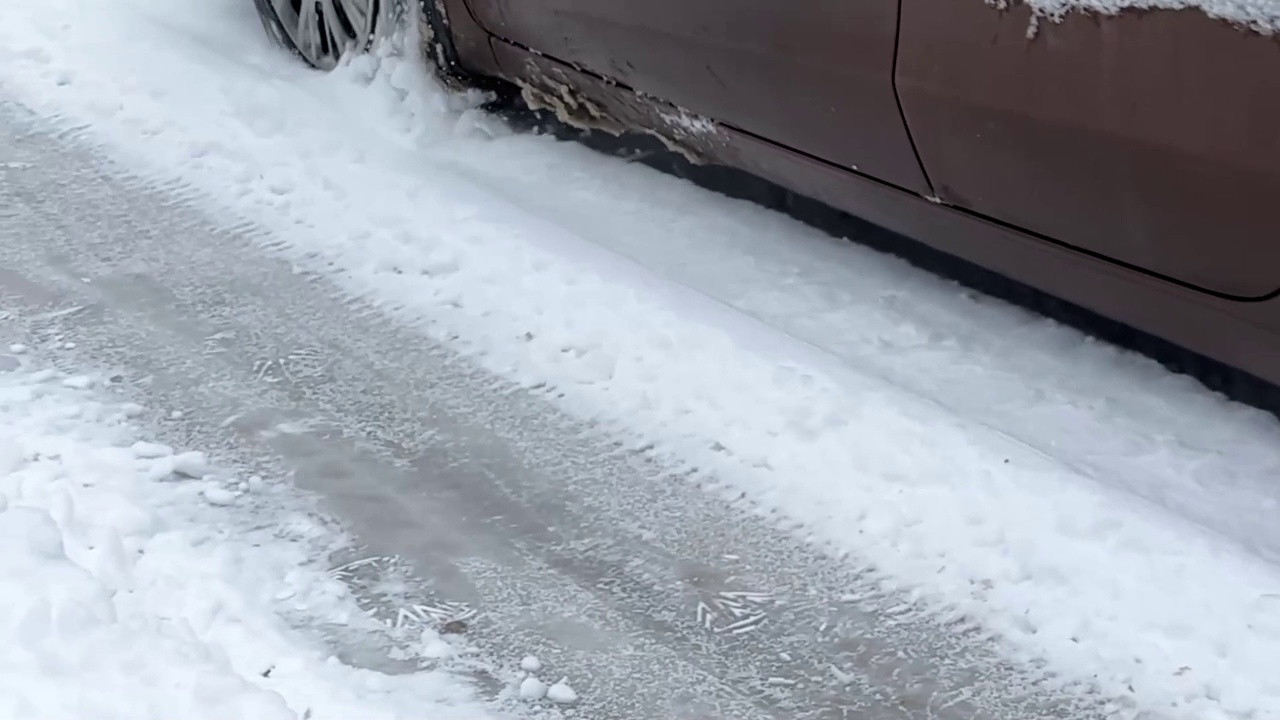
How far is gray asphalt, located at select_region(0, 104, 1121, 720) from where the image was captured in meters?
2.17

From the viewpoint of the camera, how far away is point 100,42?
468 cm

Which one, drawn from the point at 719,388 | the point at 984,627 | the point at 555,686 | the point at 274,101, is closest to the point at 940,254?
the point at 719,388

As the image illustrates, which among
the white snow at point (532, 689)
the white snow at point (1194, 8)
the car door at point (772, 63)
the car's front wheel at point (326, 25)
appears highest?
the white snow at point (1194, 8)

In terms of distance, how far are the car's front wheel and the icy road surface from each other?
0.45 metres

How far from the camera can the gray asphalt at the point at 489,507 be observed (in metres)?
2.17

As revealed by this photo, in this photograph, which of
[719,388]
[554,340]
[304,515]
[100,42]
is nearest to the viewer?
[304,515]

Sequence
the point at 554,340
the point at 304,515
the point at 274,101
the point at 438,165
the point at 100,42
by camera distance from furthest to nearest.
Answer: the point at 100,42, the point at 274,101, the point at 438,165, the point at 554,340, the point at 304,515

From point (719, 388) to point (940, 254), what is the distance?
0.89m

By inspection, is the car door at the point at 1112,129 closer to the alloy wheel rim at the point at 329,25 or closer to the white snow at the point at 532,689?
the white snow at the point at 532,689

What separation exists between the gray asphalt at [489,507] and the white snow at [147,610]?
10 centimetres

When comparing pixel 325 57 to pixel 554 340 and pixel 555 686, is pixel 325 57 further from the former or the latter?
pixel 555 686

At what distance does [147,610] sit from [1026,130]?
1.85m

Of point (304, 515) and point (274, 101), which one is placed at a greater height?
point (274, 101)

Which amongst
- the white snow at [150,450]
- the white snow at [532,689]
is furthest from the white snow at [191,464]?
the white snow at [532,689]
